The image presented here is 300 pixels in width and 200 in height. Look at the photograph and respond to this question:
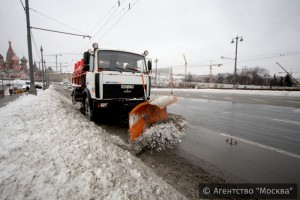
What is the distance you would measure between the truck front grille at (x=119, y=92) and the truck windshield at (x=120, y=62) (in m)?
0.64

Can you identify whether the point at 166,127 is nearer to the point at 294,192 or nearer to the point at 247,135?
the point at 247,135

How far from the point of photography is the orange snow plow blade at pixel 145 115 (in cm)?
421

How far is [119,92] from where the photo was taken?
18.6 feet

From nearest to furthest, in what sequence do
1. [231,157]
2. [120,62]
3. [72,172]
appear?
[72,172] → [231,157] → [120,62]

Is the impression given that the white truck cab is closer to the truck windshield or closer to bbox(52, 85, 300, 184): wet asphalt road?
the truck windshield

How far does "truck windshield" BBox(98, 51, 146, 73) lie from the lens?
224 inches

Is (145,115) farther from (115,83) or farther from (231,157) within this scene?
(231,157)

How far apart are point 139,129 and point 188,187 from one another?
86.4 inches

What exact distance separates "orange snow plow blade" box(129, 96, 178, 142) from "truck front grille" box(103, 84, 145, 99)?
140 cm

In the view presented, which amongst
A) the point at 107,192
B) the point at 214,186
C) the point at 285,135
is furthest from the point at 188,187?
the point at 285,135

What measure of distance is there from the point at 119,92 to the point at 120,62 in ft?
3.83

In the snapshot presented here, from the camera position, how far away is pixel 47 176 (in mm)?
2320

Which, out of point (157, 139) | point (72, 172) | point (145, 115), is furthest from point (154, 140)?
point (72, 172)

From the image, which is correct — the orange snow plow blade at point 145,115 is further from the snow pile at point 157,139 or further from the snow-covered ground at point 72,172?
the snow-covered ground at point 72,172
